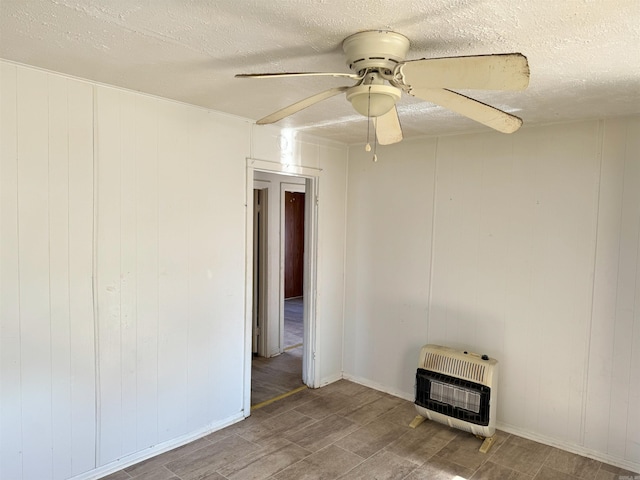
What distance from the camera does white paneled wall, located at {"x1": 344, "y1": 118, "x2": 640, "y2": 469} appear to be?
9.32 feet

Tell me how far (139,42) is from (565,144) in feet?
8.97

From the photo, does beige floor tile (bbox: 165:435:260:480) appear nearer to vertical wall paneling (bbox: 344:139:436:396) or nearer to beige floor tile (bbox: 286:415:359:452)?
beige floor tile (bbox: 286:415:359:452)

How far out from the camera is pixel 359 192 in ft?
13.6

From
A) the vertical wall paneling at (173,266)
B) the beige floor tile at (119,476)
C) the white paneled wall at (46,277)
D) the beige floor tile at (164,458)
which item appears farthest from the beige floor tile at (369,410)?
the white paneled wall at (46,277)

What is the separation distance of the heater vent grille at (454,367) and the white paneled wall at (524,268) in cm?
31

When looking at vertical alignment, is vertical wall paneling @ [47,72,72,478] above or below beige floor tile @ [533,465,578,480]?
above

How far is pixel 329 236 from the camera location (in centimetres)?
411

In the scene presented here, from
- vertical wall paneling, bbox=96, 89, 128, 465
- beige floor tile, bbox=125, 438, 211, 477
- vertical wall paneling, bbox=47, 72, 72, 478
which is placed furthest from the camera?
beige floor tile, bbox=125, 438, 211, 477

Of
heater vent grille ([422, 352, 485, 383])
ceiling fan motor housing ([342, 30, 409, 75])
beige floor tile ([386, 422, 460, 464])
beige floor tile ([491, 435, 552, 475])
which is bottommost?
beige floor tile ([386, 422, 460, 464])

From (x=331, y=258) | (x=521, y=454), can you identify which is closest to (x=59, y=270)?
(x=331, y=258)

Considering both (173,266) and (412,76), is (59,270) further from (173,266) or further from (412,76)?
(412,76)

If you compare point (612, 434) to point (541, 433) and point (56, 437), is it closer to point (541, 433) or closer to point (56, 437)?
point (541, 433)

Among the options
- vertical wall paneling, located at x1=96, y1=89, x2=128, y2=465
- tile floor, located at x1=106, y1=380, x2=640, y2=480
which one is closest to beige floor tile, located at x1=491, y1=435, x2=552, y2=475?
tile floor, located at x1=106, y1=380, x2=640, y2=480

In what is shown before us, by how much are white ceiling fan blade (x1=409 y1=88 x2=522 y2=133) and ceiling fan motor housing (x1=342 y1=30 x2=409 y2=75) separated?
15cm
